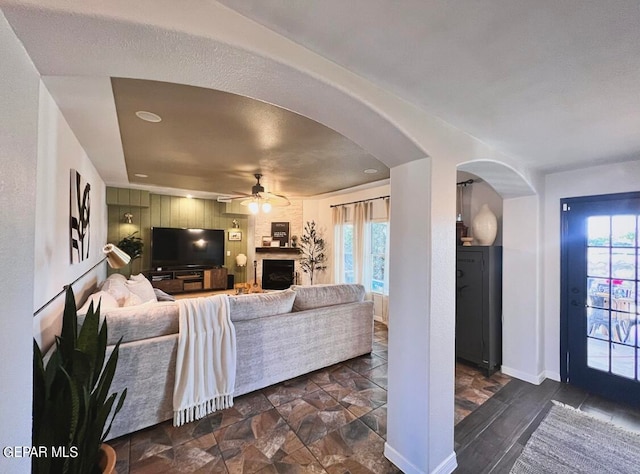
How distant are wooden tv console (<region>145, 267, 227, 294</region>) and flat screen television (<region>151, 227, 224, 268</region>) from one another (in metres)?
0.18

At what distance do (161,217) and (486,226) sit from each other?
20.4 feet

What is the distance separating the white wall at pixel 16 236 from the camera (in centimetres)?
77

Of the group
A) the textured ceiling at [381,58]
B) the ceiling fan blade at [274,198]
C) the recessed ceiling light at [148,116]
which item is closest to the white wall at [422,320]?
the textured ceiling at [381,58]

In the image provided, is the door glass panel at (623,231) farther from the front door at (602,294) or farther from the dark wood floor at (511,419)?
the dark wood floor at (511,419)

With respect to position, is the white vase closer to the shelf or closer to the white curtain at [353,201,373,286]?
the white curtain at [353,201,373,286]

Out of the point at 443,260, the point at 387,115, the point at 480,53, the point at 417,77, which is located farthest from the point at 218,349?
the point at 480,53

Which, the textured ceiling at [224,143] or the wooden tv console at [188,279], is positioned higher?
the textured ceiling at [224,143]

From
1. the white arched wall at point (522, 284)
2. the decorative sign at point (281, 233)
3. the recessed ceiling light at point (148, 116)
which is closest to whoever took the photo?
the recessed ceiling light at point (148, 116)

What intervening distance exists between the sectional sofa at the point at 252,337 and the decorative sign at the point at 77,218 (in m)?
0.46

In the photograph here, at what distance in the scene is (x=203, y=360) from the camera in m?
2.28

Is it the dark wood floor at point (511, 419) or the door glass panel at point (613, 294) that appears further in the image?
the door glass panel at point (613, 294)

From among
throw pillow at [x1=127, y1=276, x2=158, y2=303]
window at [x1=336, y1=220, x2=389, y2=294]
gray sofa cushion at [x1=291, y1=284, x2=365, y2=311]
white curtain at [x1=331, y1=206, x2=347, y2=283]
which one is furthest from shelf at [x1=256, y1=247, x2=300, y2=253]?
gray sofa cushion at [x1=291, y1=284, x2=365, y2=311]

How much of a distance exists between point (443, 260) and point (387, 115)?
3.15ft

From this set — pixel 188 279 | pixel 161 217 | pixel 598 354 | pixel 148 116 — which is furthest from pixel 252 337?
pixel 161 217
